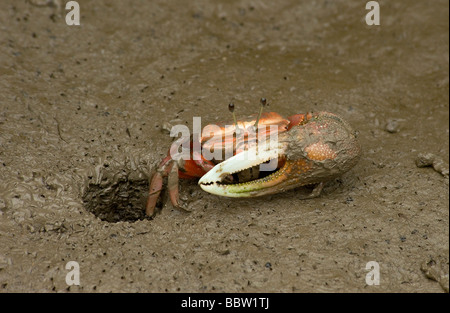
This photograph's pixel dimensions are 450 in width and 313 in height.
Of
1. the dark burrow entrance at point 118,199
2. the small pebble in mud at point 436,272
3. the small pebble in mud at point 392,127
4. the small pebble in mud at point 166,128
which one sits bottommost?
the small pebble in mud at point 436,272

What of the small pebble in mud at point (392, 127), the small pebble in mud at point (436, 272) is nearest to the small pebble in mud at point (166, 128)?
the small pebble in mud at point (392, 127)

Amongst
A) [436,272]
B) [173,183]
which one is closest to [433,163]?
[436,272]

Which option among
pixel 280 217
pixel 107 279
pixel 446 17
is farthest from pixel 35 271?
pixel 446 17

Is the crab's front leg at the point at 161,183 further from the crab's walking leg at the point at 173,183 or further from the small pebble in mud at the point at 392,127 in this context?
the small pebble in mud at the point at 392,127

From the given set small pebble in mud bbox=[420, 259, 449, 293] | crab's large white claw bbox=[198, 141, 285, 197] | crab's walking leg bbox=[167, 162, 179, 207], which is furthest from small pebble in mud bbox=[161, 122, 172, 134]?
small pebble in mud bbox=[420, 259, 449, 293]

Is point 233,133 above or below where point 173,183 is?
above

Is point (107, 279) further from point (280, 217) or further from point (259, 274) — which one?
point (280, 217)

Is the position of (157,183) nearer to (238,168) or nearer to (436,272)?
(238,168)
